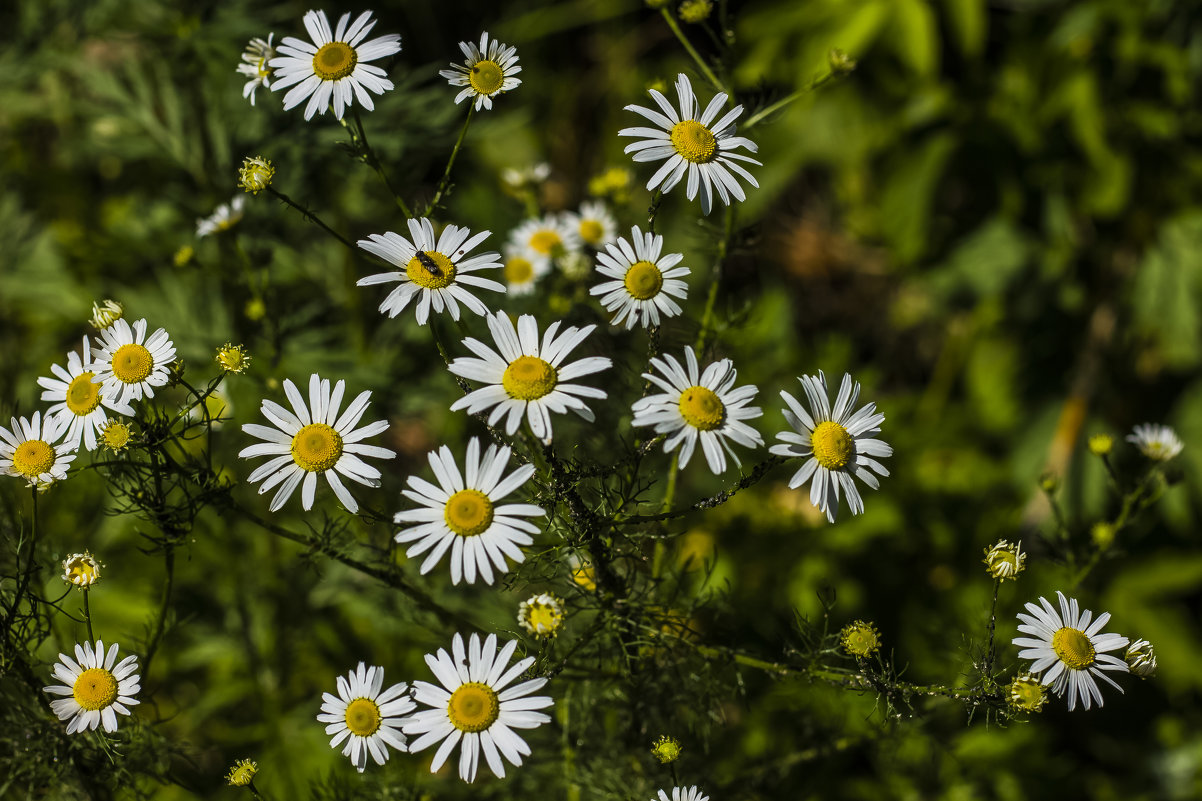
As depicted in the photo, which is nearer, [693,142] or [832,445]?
[832,445]

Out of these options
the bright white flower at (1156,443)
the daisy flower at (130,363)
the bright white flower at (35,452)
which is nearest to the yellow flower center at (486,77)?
the daisy flower at (130,363)

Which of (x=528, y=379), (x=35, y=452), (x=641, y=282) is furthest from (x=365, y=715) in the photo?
(x=641, y=282)

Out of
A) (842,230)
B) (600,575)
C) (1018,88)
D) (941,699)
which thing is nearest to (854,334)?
(842,230)

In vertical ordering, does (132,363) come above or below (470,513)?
above

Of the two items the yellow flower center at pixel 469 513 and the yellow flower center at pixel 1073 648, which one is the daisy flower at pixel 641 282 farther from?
the yellow flower center at pixel 1073 648

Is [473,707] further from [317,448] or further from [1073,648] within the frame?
[1073,648]
